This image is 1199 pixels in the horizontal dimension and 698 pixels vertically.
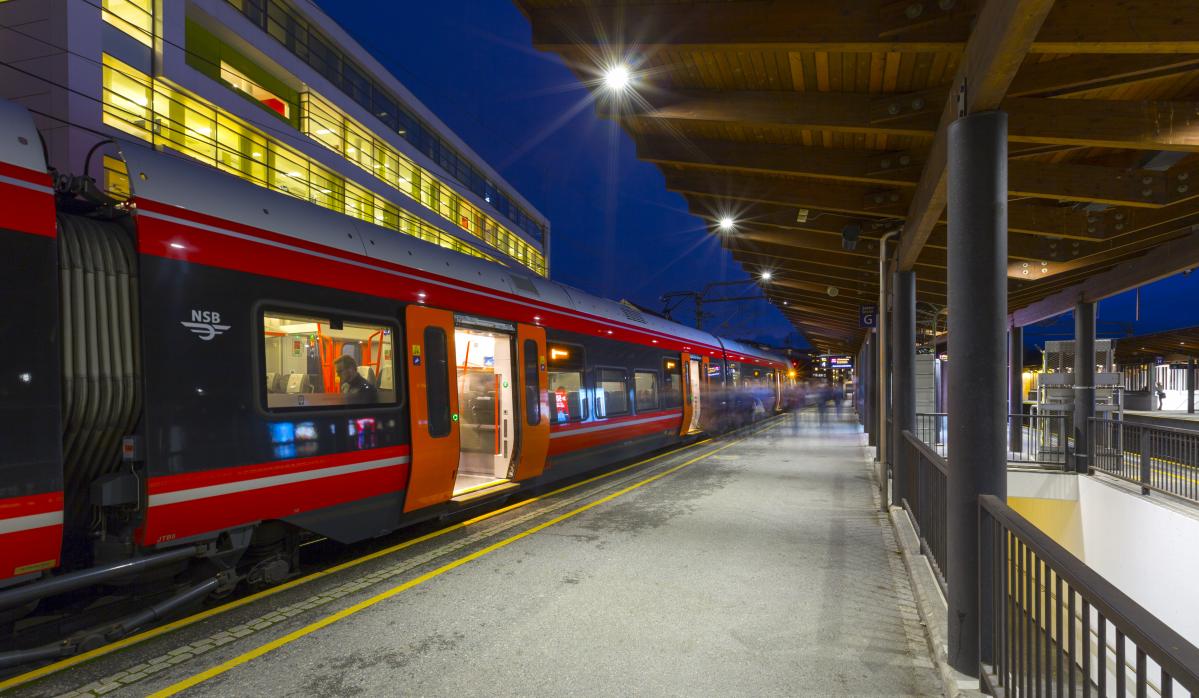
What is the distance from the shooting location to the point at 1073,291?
1200 centimetres

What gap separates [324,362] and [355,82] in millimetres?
24825

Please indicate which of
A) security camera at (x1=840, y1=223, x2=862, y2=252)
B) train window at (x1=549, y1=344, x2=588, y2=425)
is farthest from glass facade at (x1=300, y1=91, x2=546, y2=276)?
security camera at (x1=840, y1=223, x2=862, y2=252)

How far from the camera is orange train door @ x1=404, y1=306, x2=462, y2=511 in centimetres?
638

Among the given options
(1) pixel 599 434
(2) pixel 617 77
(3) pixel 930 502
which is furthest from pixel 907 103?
(1) pixel 599 434

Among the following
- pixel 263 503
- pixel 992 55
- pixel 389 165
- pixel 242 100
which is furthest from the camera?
pixel 389 165

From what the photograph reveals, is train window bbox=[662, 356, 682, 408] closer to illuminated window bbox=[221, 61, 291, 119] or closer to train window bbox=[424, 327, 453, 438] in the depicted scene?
train window bbox=[424, 327, 453, 438]

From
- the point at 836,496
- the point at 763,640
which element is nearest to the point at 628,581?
the point at 763,640

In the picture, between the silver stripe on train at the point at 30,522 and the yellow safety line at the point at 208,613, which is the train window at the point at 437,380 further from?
the silver stripe on train at the point at 30,522

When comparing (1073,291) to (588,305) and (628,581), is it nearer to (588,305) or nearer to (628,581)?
(588,305)

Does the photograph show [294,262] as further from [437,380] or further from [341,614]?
[341,614]

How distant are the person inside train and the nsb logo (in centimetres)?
114

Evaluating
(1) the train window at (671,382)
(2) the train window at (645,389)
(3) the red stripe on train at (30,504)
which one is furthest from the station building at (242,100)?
(1) the train window at (671,382)

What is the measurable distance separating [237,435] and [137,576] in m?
1.10

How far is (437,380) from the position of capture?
6711mm
